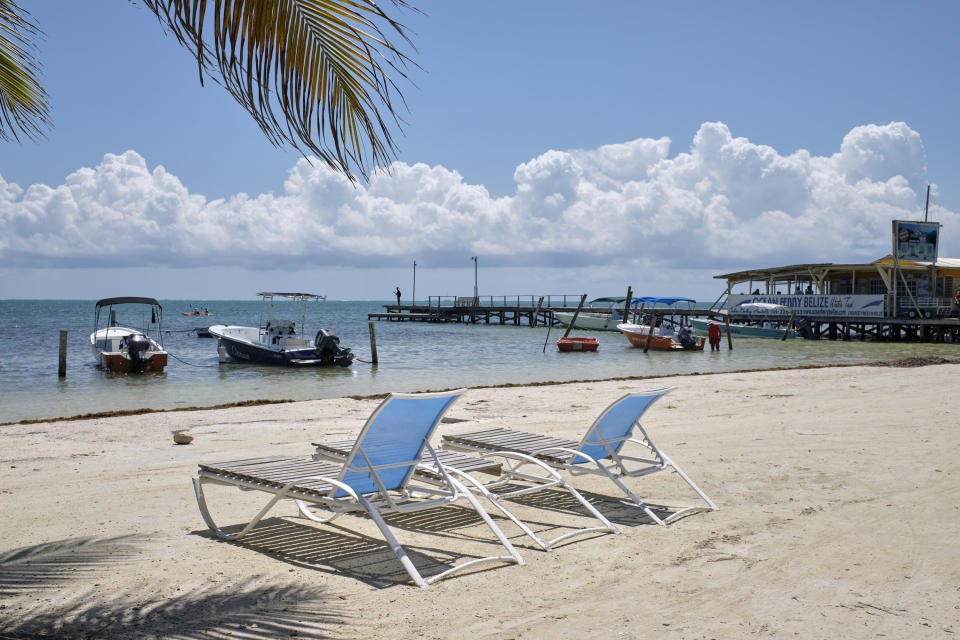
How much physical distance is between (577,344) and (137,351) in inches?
726

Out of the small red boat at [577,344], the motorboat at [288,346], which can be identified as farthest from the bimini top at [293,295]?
the small red boat at [577,344]

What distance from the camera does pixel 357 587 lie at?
382 cm

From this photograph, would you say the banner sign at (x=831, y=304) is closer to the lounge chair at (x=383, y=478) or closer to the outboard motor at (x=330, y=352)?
the outboard motor at (x=330, y=352)

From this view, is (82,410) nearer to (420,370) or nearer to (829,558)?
(420,370)

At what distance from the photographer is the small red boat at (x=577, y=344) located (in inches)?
1384

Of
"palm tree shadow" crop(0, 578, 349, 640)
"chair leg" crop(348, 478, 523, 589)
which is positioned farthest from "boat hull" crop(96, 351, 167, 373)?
"chair leg" crop(348, 478, 523, 589)

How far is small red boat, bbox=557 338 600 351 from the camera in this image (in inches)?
1384

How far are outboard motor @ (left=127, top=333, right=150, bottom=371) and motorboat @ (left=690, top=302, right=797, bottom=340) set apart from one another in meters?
29.5

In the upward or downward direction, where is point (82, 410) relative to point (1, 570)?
downward

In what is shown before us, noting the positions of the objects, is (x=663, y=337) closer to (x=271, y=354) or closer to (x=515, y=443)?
(x=271, y=354)

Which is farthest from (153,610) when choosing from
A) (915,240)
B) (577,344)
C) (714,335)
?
(915,240)

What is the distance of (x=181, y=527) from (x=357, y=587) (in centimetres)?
159

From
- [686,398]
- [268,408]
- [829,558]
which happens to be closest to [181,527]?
[829,558]

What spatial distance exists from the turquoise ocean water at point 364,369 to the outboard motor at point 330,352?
1.27ft
